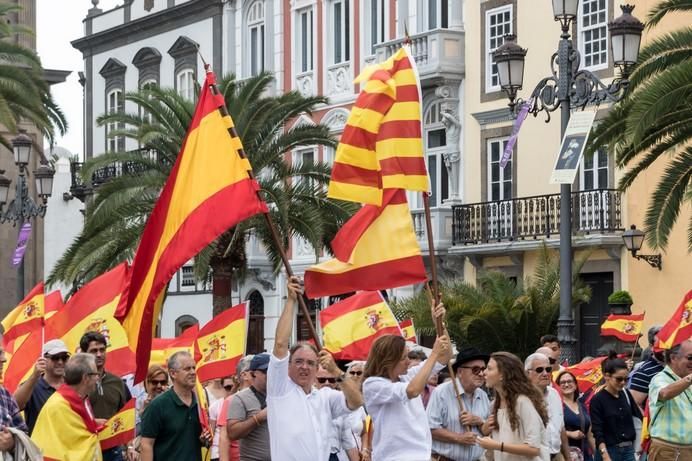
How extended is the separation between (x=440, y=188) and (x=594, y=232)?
653 cm

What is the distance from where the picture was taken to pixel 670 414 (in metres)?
13.9

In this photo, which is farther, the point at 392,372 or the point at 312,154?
the point at 312,154

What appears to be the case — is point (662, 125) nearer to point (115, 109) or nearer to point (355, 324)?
point (355, 324)

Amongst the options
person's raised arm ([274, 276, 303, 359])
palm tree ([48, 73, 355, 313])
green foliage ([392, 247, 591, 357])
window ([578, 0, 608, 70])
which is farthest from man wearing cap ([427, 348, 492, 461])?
window ([578, 0, 608, 70])

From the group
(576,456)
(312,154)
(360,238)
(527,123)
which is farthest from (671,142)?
(312,154)

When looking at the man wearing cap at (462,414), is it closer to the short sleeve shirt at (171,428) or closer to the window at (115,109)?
the short sleeve shirt at (171,428)

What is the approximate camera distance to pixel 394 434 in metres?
11.5

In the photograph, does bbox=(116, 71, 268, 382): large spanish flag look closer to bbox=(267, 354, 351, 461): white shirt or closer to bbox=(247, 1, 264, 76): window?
bbox=(267, 354, 351, 461): white shirt

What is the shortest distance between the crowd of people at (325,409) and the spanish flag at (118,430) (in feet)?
0.87

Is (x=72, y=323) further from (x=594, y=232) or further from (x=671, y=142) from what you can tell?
(x=594, y=232)

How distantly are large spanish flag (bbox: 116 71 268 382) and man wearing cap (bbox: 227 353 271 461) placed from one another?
0.87 metres

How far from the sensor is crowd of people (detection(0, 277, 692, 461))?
11.5 m

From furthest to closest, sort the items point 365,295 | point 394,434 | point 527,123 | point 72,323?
point 527,123 → point 365,295 → point 72,323 → point 394,434

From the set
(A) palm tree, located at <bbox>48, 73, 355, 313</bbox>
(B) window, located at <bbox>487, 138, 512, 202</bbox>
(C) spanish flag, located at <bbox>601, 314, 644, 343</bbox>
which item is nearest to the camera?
(C) spanish flag, located at <bbox>601, 314, 644, 343</bbox>
